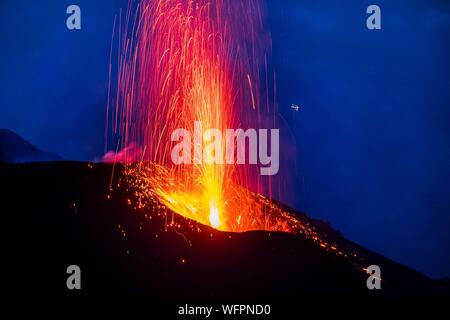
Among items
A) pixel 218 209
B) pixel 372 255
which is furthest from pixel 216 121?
pixel 372 255

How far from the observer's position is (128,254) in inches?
479

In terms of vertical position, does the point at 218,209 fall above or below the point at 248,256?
above

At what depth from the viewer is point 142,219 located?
13500 millimetres

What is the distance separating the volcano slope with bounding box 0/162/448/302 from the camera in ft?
36.6
